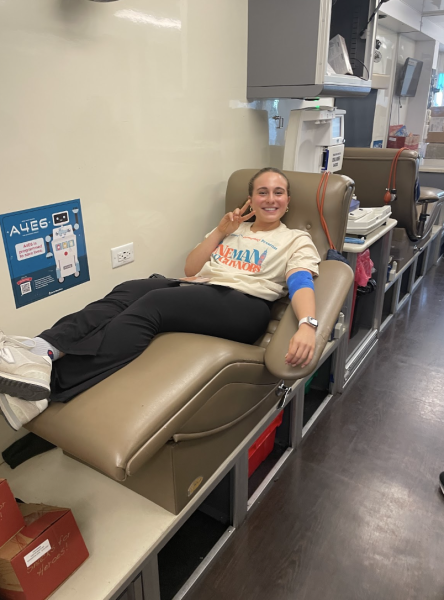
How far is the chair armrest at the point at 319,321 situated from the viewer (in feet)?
4.51

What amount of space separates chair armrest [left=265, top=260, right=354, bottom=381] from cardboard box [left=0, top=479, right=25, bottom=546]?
0.78m

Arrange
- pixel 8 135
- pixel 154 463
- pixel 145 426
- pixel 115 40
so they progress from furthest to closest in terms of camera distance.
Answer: pixel 115 40
pixel 8 135
pixel 154 463
pixel 145 426

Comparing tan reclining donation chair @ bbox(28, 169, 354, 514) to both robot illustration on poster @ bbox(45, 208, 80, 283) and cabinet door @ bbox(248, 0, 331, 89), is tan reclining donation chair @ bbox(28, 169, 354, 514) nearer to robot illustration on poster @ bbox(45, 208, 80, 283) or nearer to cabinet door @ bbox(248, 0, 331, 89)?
robot illustration on poster @ bbox(45, 208, 80, 283)

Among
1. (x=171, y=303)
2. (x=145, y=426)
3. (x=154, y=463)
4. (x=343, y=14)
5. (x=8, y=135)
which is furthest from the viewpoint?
(x=343, y=14)

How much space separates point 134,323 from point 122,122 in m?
0.83

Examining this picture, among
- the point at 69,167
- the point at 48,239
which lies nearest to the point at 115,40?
the point at 69,167

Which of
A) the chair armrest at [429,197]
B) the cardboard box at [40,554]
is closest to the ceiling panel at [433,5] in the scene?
the chair armrest at [429,197]

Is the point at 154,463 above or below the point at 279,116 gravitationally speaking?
below

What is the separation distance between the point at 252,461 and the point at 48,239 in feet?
3.78

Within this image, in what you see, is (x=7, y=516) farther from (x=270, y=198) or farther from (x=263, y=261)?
(x=270, y=198)

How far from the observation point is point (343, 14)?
2.51 meters

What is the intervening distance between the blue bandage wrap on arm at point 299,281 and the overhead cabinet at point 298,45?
1050mm

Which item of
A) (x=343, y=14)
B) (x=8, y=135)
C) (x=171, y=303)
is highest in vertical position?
(x=343, y=14)

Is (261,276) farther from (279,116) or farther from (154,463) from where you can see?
(279,116)
